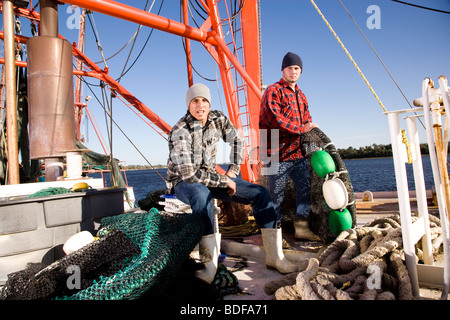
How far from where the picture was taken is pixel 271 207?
8.48ft

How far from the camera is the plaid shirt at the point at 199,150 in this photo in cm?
242

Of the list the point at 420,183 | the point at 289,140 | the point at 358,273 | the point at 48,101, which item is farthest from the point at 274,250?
the point at 48,101

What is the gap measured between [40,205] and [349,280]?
241 cm

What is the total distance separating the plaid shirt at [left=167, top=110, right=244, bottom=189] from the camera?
2.42 metres

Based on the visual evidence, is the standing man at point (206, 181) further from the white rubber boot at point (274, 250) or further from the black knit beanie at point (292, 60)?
the black knit beanie at point (292, 60)

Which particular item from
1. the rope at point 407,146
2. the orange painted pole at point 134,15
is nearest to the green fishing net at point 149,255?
the rope at point 407,146

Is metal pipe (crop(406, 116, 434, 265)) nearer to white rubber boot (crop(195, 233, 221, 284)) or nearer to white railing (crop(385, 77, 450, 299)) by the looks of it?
white railing (crop(385, 77, 450, 299))

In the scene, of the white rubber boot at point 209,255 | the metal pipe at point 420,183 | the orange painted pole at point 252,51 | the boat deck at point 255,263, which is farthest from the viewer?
the orange painted pole at point 252,51

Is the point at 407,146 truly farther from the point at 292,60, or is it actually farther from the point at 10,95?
the point at 10,95

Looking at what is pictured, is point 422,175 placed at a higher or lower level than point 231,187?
higher

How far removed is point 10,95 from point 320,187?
152 inches

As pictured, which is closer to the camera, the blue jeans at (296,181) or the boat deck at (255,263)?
the boat deck at (255,263)

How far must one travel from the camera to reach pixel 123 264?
1.86 meters

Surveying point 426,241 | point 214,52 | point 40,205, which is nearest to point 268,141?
point 426,241
